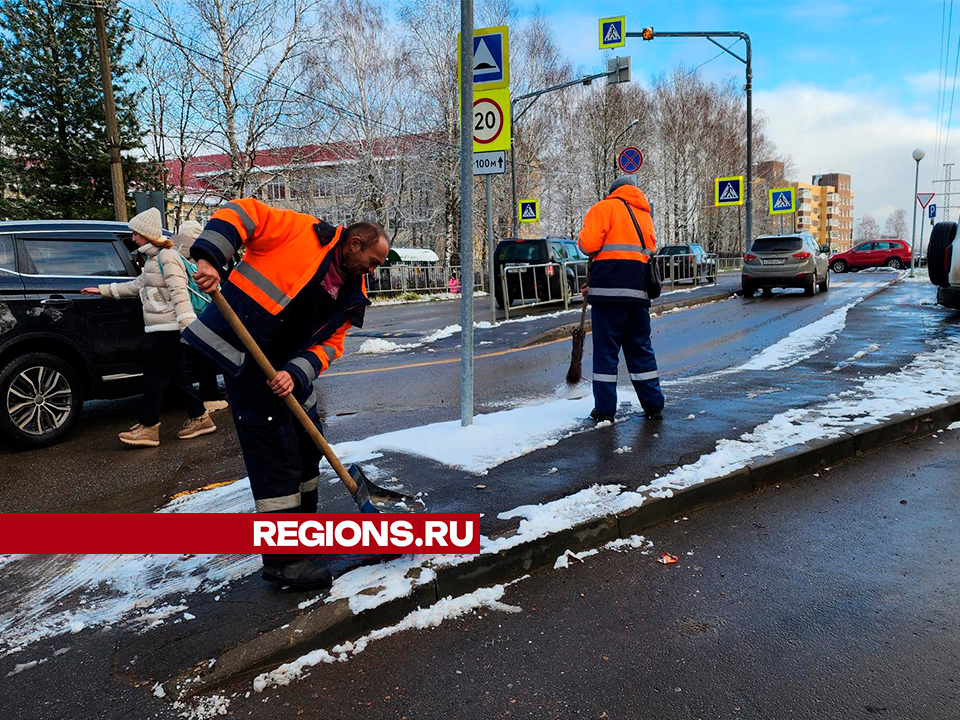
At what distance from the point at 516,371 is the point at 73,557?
610 centimetres

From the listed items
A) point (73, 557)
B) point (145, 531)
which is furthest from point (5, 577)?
point (145, 531)

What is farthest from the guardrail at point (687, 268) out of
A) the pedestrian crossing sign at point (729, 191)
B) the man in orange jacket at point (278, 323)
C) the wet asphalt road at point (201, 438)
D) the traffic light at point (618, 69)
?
the man in orange jacket at point (278, 323)

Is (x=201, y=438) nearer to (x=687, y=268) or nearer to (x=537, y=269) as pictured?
(x=537, y=269)

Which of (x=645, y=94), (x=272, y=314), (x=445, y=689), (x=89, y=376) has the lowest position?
(x=445, y=689)

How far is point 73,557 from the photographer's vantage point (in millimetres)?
3652

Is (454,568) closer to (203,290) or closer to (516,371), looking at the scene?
(203,290)

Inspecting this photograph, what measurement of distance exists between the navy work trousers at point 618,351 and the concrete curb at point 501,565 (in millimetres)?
1323

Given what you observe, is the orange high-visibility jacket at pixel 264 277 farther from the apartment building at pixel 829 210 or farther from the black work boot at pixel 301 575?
the apartment building at pixel 829 210

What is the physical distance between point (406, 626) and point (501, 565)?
0.58 metres

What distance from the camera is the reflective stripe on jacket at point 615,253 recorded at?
5.45m

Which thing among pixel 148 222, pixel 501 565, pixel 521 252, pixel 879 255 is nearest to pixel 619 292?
pixel 501 565

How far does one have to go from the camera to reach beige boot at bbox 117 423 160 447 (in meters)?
5.75

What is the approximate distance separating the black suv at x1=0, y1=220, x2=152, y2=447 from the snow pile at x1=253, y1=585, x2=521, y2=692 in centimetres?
426

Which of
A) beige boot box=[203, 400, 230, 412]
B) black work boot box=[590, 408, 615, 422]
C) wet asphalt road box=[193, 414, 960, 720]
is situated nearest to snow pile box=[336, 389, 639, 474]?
black work boot box=[590, 408, 615, 422]
